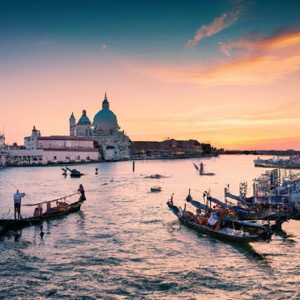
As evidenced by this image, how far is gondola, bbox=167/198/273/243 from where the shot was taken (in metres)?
14.7

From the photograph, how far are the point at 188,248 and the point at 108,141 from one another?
106 meters

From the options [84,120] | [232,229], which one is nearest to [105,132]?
[84,120]

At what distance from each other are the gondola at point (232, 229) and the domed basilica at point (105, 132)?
100190 mm

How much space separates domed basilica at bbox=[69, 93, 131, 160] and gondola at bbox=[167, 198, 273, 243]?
329ft

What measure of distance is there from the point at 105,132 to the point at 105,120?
6.48 meters

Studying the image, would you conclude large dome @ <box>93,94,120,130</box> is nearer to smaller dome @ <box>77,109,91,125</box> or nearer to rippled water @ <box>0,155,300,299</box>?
smaller dome @ <box>77,109,91,125</box>

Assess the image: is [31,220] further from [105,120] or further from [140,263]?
[105,120]

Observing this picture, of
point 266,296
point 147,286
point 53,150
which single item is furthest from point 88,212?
point 53,150

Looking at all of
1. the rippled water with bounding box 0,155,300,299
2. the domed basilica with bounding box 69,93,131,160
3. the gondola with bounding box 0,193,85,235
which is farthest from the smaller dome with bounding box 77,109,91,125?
the rippled water with bounding box 0,155,300,299

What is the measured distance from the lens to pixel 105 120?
132 m

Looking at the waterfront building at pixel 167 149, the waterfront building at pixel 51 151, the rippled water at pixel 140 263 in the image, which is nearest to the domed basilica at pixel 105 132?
the waterfront building at pixel 51 151

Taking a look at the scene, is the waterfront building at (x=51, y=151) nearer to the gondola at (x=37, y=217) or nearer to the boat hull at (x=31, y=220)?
the gondola at (x=37, y=217)

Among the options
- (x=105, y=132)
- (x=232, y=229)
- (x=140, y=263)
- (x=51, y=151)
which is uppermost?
(x=105, y=132)

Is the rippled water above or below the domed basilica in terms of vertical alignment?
below
